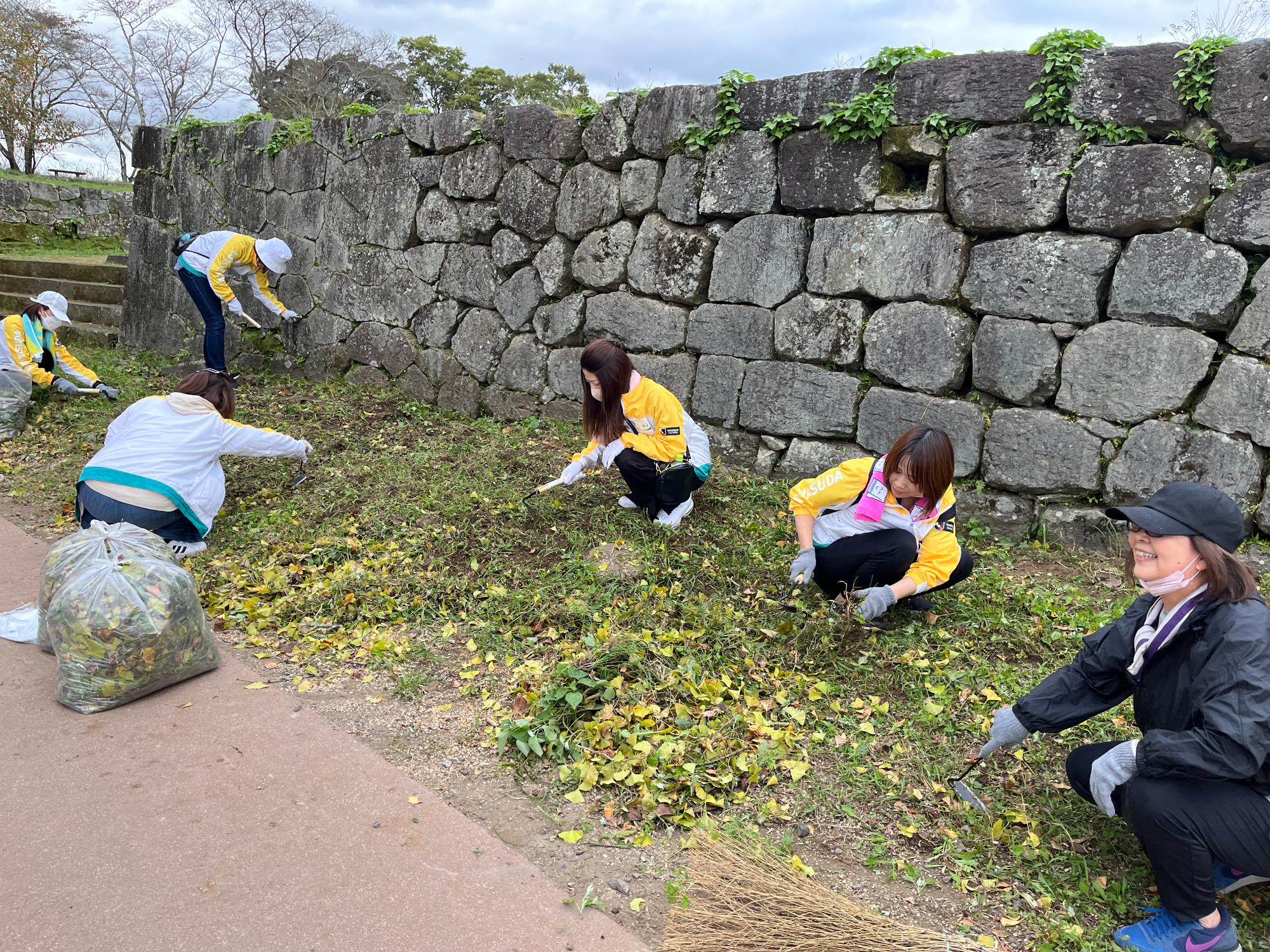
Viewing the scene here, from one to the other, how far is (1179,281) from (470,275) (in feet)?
16.0

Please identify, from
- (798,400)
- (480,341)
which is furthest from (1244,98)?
(480,341)

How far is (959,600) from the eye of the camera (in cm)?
397

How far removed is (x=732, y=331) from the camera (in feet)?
18.2

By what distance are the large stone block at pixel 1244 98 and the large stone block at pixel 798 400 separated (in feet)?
6.89

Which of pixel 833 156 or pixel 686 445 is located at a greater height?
pixel 833 156

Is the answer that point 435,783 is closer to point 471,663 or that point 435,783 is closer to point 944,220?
point 471,663

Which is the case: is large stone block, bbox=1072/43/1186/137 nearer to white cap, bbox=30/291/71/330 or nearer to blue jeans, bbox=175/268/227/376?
blue jeans, bbox=175/268/227/376

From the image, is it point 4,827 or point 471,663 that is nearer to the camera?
point 4,827

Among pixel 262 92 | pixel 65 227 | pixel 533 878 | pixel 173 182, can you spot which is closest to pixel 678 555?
pixel 533 878

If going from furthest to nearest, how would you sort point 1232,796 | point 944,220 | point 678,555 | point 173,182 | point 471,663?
1. point 173,182
2. point 944,220
3. point 678,555
4. point 471,663
5. point 1232,796

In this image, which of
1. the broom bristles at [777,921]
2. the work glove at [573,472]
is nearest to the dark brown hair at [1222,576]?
the broom bristles at [777,921]

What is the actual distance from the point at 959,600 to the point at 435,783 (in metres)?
2.47

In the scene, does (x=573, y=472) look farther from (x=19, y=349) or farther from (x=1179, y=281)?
(x=19, y=349)

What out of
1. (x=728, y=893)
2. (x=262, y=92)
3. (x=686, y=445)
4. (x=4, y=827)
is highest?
(x=262, y=92)
